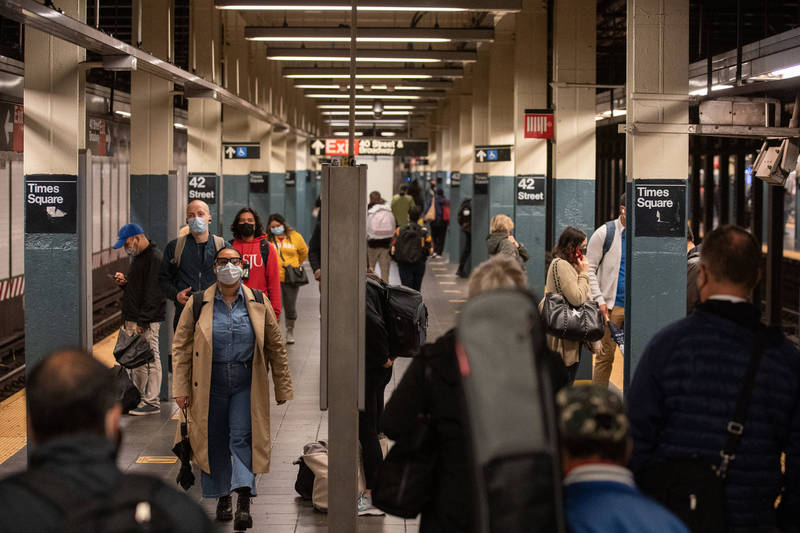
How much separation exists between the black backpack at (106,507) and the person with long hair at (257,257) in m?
5.90

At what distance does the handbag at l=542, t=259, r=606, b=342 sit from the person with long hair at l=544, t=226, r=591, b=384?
0.06 metres

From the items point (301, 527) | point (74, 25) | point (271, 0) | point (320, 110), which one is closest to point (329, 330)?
point (301, 527)

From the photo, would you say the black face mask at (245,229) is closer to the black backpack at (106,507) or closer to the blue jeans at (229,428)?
the blue jeans at (229,428)

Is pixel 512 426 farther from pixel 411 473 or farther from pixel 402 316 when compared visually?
pixel 402 316

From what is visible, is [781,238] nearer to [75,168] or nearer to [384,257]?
[384,257]

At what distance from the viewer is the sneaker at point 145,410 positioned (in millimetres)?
9156

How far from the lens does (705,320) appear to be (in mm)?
3465

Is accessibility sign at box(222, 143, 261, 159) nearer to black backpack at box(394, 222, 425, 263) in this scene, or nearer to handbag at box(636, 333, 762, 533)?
black backpack at box(394, 222, 425, 263)

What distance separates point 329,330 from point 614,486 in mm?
2742

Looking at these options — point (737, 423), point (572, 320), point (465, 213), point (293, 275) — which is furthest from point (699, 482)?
point (465, 213)

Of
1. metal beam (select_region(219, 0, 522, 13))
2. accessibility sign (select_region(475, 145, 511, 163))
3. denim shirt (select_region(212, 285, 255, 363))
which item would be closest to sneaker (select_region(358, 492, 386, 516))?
denim shirt (select_region(212, 285, 255, 363))

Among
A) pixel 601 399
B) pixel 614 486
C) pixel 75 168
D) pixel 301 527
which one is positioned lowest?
pixel 301 527

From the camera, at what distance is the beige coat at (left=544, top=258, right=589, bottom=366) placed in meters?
7.49

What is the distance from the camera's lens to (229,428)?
19.7 ft
